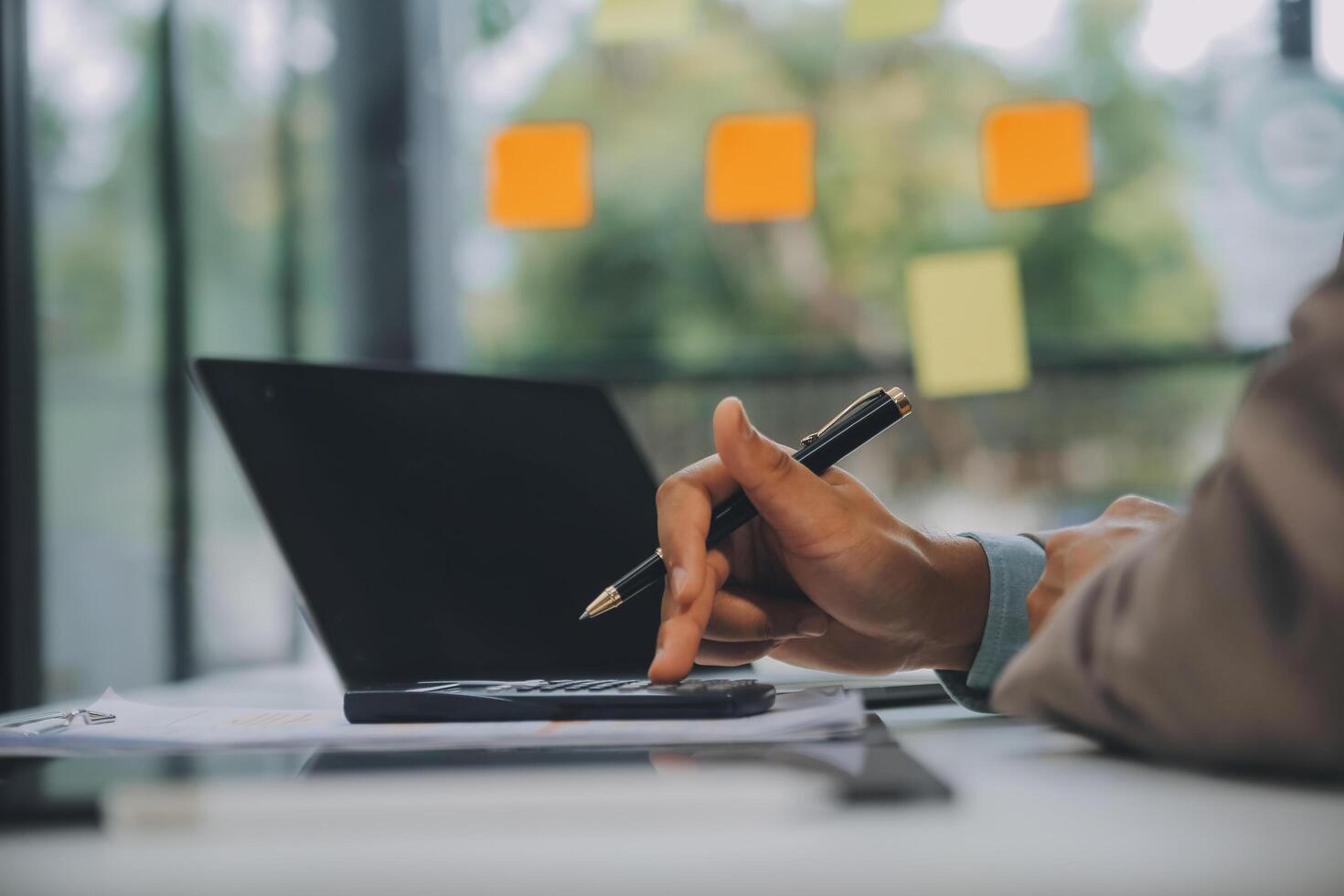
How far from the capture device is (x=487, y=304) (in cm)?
153

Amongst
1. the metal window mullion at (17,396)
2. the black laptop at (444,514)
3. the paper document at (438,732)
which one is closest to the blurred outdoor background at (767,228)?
the metal window mullion at (17,396)

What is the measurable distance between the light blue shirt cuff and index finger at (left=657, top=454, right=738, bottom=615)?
0.16m

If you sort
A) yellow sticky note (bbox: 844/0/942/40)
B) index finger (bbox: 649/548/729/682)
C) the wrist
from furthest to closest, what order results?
yellow sticky note (bbox: 844/0/942/40)
the wrist
index finger (bbox: 649/548/729/682)

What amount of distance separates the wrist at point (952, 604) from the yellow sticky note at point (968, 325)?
2.58ft

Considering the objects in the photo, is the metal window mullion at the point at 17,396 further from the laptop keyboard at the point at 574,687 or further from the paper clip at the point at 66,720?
the laptop keyboard at the point at 574,687

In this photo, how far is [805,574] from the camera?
62cm

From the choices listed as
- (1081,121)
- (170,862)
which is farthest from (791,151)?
(170,862)

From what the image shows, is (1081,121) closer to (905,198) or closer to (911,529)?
(905,198)

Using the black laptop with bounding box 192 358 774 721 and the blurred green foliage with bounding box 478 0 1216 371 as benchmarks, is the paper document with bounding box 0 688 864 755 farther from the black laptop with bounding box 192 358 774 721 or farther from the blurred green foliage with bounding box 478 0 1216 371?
the blurred green foliage with bounding box 478 0 1216 371

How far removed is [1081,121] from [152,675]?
127cm

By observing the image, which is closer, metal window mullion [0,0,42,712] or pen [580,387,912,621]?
pen [580,387,912,621]

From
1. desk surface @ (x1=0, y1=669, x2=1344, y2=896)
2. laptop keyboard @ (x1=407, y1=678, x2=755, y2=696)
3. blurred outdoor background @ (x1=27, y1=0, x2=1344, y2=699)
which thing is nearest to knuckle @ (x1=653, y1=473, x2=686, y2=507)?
laptop keyboard @ (x1=407, y1=678, x2=755, y2=696)

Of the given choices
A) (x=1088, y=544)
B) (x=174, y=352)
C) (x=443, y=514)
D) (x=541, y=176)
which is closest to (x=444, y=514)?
(x=443, y=514)

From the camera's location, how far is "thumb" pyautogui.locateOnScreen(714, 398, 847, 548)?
0.57 metres
